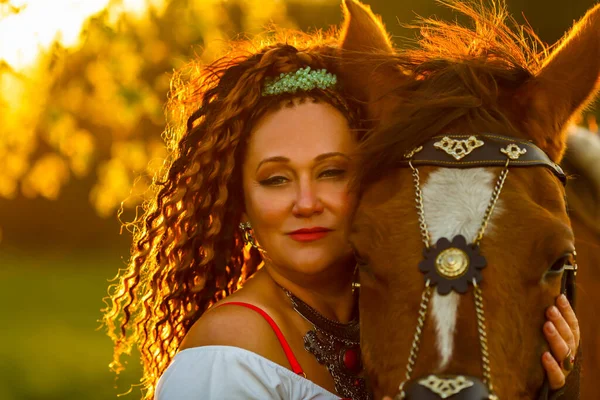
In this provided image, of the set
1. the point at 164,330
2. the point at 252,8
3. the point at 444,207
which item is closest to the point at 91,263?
the point at 252,8

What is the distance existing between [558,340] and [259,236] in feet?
4.49

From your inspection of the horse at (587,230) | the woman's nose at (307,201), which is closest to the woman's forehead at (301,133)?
the woman's nose at (307,201)

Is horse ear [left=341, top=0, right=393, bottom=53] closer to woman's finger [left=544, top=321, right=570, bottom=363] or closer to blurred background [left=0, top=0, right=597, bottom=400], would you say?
blurred background [left=0, top=0, right=597, bottom=400]

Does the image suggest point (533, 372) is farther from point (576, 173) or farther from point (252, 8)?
point (252, 8)

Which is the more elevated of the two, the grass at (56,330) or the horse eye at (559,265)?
the horse eye at (559,265)

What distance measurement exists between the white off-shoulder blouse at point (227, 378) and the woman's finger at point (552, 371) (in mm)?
908

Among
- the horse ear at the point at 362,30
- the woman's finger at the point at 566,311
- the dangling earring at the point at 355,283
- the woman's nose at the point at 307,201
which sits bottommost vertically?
the woman's finger at the point at 566,311

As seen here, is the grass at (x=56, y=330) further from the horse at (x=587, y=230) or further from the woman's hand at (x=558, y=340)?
the woman's hand at (x=558, y=340)

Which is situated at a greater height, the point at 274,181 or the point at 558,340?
the point at 274,181

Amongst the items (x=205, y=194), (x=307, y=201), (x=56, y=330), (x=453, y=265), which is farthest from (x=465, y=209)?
(x=56, y=330)

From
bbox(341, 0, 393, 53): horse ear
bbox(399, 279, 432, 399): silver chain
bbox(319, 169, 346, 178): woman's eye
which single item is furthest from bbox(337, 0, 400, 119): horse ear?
bbox(399, 279, 432, 399): silver chain

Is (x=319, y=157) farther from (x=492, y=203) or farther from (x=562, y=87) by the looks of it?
(x=562, y=87)

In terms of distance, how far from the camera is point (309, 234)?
11.4ft

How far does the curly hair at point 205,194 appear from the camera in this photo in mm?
3674
